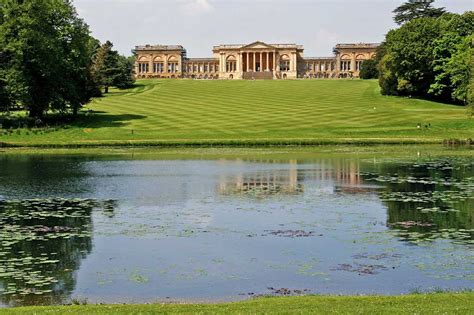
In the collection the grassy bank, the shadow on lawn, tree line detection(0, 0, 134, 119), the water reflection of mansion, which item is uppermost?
tree line detection(0, 0, 134, 119)

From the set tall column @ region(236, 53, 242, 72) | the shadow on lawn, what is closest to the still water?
the shadow on lawn

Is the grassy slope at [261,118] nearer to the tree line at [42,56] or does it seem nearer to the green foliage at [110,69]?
the green foliage at [110,69]

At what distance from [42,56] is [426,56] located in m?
45.9

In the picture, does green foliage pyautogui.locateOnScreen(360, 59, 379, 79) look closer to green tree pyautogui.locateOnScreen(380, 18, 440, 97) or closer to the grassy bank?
green tree pyautogui.locateOnScreen(380, 18, 440, 97)

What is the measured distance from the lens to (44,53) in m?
66.6

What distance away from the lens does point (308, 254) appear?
57.8ft

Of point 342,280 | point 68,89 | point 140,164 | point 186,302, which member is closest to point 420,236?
point 342,280

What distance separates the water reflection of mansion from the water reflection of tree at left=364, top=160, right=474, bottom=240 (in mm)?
1564

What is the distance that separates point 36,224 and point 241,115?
189ft

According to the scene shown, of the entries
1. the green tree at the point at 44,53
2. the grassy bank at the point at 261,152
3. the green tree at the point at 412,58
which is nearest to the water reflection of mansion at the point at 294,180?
the grassy bank at the point at 261,152

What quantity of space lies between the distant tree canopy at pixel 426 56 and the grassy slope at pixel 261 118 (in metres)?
2.57

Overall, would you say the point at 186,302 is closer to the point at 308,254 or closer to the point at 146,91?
the point at 308,254

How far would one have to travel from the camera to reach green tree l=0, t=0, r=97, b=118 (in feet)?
214

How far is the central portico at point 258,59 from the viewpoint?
173 meters
